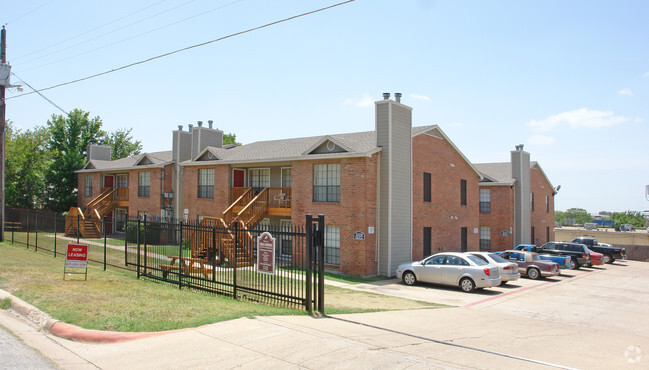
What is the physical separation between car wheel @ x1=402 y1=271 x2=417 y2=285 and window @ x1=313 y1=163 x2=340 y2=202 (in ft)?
15.1

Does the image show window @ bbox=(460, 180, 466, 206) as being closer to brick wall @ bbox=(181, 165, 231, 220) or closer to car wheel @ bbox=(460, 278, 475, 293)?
car wheel @ bbox=(460, 278, 475, 293)

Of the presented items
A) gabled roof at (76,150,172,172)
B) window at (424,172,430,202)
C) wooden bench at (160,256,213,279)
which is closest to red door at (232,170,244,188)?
gabled roof at (76,150,172,172)

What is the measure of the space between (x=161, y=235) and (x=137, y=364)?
26.9ft

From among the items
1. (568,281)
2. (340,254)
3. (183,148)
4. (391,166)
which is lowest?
(568,281)

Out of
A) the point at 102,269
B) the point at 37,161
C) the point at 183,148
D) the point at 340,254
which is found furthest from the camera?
the point at 37,161

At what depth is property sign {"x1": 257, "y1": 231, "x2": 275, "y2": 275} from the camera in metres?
10.7

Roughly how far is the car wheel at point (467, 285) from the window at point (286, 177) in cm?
1221

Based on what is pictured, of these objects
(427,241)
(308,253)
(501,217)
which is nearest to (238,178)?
(427,241)

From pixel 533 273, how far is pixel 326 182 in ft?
35.4

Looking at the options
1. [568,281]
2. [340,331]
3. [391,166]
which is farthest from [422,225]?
[340,331]

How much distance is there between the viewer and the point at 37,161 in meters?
43.2

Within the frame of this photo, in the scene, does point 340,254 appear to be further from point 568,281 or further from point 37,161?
point 37,161

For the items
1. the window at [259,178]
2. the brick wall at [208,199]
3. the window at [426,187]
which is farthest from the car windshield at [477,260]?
the brick wall at [208,199]

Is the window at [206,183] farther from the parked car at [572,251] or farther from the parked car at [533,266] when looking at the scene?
the parked car at [572,251]
